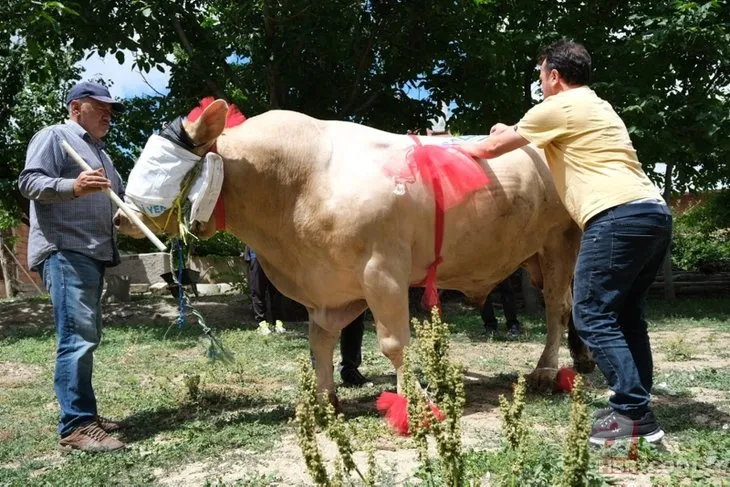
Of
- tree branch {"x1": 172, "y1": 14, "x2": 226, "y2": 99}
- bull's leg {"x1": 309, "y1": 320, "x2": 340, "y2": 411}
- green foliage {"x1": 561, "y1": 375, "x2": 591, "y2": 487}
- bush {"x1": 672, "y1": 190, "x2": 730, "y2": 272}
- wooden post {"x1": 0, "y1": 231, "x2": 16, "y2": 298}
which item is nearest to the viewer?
green foliage {"x1": 561, "y1": 375, "x2": 591, "y2": 487}

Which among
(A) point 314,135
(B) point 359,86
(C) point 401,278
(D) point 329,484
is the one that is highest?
(B) point 359,86

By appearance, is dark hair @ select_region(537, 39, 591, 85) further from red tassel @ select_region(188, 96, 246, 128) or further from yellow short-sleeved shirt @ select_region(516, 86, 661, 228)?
red tassel @ select_region(188, 96, 246, 128)

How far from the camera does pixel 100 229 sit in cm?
457

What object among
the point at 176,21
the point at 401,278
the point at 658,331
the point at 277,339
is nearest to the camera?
the point at 401,278

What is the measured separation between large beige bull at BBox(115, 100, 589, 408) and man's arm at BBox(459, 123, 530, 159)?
381 mm

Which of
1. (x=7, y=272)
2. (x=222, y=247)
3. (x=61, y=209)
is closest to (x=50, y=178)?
(x=61, y=209)

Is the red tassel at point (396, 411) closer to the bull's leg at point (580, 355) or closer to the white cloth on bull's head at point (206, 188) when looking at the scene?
the white cloth on bull's head at point (206, 188)

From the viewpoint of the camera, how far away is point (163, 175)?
4.42 metres

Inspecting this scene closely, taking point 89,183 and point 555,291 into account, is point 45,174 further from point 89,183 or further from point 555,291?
point 555,291

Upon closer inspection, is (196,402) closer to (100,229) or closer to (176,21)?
(100,229)

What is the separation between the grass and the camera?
3.57 meters

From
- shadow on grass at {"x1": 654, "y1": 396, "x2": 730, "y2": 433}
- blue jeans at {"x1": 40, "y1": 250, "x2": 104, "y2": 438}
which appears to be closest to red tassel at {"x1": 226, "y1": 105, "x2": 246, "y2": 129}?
blue jeans at {"x1": 40, "y1": 250, "x2": 104, "y2": 438}

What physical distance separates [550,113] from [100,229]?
273 centimetres

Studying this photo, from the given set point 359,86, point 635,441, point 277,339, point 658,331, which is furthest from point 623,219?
point 359,86
